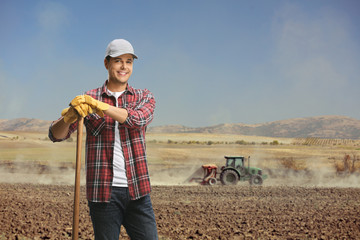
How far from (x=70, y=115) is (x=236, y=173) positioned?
12.0m

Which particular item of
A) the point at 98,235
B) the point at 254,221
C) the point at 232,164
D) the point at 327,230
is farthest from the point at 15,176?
the point at 98,235

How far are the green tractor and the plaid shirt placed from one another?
11.6 m

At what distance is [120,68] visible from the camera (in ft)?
8.89

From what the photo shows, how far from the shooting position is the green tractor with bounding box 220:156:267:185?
550 inches

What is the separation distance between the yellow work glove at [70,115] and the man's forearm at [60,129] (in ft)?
0.17

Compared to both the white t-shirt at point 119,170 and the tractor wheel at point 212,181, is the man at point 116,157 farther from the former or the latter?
the tractor wheel at point 212,181

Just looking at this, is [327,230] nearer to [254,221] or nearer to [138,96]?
[254,221]

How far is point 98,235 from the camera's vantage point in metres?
2.61

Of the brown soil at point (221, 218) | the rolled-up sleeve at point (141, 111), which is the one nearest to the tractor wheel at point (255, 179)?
the brown soil at point (221, 218)

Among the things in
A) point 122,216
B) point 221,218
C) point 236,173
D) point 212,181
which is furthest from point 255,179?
point 122,216

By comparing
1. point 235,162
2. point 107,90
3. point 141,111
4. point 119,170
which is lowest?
point 235,162

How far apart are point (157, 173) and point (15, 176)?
7.24m

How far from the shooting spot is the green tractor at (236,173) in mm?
13977

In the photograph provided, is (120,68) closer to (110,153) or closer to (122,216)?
(110,153)
